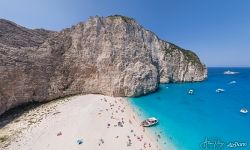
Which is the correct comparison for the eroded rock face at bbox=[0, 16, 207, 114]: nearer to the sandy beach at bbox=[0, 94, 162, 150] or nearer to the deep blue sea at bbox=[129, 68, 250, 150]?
the sandy beach at bbox=[0, 94, 162, 150]

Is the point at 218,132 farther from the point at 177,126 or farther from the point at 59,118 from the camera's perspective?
the point at 59,118

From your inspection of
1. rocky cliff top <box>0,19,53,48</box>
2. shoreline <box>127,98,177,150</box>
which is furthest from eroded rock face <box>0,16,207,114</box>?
shoreline <box>127,98,177,150</box>

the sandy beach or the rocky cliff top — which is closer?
the sandy beach

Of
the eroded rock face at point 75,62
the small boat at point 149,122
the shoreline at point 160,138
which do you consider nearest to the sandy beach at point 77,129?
the shoreline at point 160,138

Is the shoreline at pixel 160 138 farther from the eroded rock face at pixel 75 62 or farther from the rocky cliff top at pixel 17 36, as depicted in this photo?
the rocky cliff top at pixel 17 36

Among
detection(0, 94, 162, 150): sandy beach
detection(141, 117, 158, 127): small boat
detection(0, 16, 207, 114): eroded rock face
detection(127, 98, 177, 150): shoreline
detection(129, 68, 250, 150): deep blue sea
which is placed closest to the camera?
detection(0, 94, 162, 150): sandy beach

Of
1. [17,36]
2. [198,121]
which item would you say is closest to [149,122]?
[198,121]

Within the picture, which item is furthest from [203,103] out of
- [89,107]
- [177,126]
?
[89,107]
